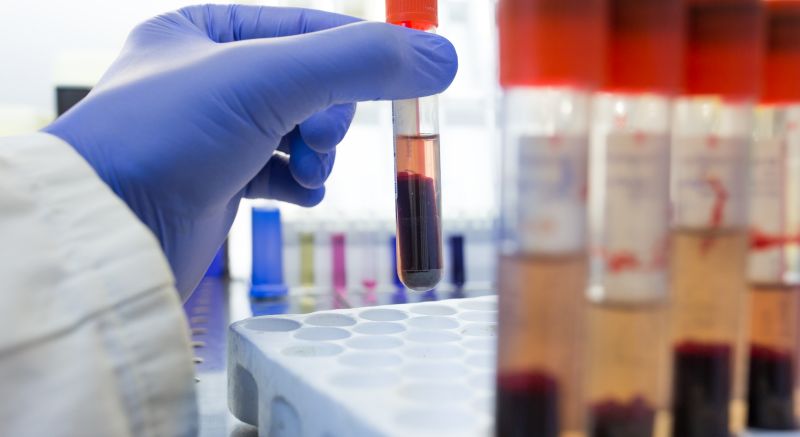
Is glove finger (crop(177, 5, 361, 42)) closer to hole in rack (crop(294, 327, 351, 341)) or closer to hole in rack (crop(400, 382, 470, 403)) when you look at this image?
hole in rack (crop(294, 327, 351, 341))

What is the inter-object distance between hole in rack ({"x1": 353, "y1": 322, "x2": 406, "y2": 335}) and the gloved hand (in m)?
0.24

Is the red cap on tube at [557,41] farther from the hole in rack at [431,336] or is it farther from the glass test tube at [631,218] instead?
the hole in rack at [431,336]

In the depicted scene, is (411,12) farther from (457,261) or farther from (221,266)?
(221,266)

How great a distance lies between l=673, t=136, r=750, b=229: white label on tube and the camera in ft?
1.43

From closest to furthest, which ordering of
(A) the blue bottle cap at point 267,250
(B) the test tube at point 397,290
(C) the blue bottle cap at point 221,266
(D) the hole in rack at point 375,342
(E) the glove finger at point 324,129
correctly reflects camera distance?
(D) the hole in rack at point 375,342, (E) the glove finger at point 324,129, (B) the test tube at point 397,290, (A) the blue bottle cap at point 267,250, (C) the blue bottle cap at point 221,266

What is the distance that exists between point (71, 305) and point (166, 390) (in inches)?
3.8

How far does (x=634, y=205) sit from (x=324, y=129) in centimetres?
67

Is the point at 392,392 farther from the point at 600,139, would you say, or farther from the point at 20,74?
the point at 20,74

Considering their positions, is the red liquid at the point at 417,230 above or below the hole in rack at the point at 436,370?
above

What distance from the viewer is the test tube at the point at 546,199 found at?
0.40 meters

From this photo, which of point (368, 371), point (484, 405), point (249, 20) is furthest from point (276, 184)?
point (484, 405)

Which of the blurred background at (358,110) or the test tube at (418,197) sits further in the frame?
the blurred background at (358,110)

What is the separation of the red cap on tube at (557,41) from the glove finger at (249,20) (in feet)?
2.25

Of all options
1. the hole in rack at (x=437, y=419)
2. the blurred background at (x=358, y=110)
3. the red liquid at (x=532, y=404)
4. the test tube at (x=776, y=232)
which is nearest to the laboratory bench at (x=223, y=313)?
the blurred background at (x=358, y=110)
